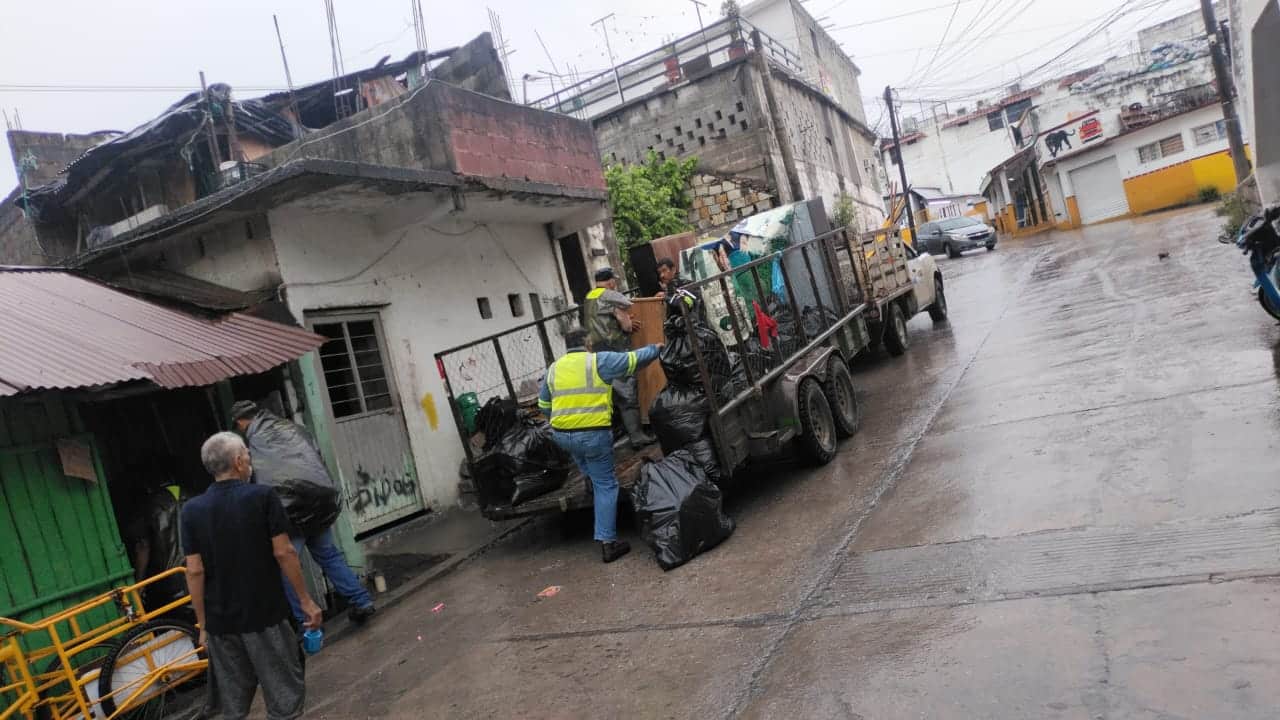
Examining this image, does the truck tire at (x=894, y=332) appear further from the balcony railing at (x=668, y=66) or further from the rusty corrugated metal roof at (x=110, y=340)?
the balcony railing at (x=668, y=66)

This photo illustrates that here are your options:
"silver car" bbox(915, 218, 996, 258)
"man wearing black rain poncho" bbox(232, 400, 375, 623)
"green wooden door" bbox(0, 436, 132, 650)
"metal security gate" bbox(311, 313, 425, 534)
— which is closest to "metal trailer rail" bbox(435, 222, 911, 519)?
"metal security gate" bbox(311, 313, 425, 534)

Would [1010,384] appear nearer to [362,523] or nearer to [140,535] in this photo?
[362,523]

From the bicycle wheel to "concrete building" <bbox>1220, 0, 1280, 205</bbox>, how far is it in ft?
34.5

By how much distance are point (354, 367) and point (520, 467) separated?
2471 millimetres

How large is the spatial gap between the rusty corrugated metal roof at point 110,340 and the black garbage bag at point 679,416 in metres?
2.82

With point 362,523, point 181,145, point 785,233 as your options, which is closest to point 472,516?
point 362,523

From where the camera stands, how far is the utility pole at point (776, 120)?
64.1 feet

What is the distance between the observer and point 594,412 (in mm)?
5742

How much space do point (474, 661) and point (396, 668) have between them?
0.61m

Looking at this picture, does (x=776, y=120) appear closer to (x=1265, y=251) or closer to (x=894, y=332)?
(x=894, y=332)

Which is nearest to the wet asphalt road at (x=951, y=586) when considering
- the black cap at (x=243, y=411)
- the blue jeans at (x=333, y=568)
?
the blue jeans at (x=333, y=568)

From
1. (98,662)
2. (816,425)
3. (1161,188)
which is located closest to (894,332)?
(816,425)

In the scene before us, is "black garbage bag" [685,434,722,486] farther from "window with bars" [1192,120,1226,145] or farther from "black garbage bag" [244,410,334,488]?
"window with bars" [1192,120,1226,145]

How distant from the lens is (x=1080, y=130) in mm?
33031
